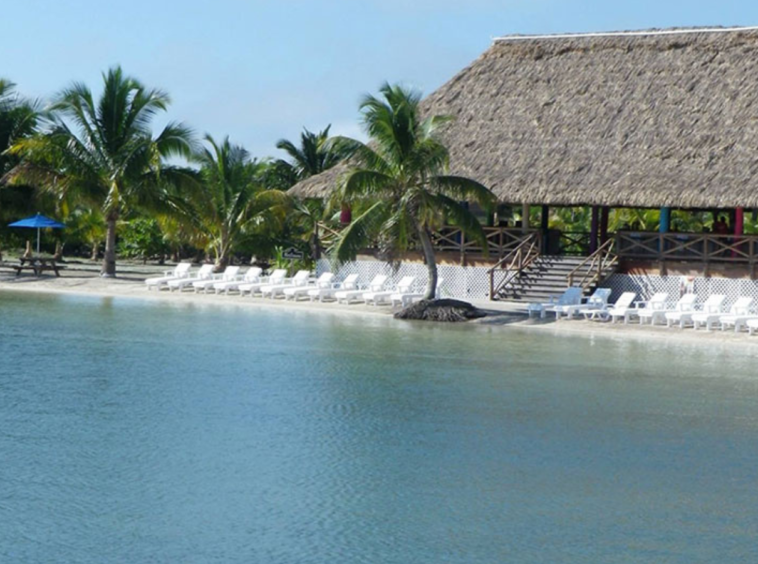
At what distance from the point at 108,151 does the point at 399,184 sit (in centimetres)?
967

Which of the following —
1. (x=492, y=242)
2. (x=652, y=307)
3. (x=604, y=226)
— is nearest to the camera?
(x=652, y=307)

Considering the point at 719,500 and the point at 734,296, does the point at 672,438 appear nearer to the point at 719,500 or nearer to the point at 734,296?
the point at 719,500

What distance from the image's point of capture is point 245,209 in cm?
3444

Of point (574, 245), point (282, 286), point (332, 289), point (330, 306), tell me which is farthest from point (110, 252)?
point (574, 245)

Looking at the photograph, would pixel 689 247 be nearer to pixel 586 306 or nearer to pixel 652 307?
pixel 652 307

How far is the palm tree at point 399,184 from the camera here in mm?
24812

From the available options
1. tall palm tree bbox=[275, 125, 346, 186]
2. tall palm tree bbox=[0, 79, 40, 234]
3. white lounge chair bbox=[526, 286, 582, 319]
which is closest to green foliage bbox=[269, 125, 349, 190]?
tall palm tree bbox=[275, 125, 346, 186]

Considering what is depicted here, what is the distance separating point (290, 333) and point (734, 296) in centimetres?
967

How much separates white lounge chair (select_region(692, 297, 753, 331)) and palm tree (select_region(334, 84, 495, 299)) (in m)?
4.79

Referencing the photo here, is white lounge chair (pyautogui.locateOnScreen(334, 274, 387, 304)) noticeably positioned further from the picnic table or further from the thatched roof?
the picnic table

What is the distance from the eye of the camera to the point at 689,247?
89.5 feet

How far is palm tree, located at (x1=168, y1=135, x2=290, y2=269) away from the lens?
34.0 meters

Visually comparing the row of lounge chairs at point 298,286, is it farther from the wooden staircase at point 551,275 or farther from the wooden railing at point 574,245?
the wooden railing at point 574,245

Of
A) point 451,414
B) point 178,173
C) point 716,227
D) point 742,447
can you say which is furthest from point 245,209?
point 742,447
